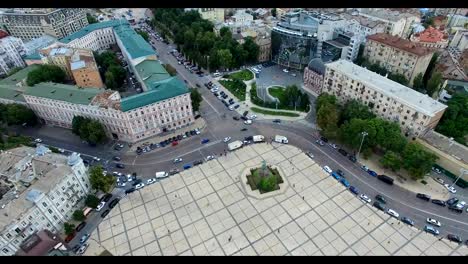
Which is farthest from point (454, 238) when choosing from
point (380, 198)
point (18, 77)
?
point (18, 77)

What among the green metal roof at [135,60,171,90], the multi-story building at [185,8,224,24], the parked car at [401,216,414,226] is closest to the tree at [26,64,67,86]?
the green metal roof at [135,60,171,90]

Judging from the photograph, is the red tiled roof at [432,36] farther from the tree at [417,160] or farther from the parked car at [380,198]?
the parked car at [380,198]

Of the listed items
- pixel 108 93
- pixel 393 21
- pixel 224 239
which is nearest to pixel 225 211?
pixel 224 239

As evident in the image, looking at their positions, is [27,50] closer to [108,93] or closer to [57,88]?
[57,88]

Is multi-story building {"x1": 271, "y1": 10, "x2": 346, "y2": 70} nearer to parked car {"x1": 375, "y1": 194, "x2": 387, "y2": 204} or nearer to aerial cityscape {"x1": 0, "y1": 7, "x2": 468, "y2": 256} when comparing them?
aerial cityscape {"x1": 0, "y1": 7, "x2": 468, "y2": 256}

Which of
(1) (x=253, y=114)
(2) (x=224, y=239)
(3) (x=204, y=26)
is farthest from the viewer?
(3) (x=204, y=26)

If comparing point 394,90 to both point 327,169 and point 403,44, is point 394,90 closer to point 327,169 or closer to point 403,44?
point 403,44
